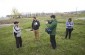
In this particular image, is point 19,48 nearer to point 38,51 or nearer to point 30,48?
point 30,48

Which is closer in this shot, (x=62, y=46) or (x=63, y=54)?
(x=63, y=54)

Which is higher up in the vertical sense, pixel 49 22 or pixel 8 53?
pixel 49 22

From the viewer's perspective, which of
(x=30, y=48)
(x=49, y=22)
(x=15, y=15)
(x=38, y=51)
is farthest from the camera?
(x=15, y=15)

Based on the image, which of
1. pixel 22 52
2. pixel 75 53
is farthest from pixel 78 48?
pixel 22 52

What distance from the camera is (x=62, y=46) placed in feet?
37.9

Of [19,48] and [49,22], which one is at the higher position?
[49,22]

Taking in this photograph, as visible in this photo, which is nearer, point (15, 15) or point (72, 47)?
point (72, 47)

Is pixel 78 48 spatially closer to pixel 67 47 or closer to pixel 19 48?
pixel 67 47

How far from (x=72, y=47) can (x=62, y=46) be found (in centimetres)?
74

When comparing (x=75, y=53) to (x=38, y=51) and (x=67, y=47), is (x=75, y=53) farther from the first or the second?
(x=38, y=51)

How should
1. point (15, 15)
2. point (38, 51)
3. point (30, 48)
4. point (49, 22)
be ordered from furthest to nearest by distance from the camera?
point (15, 15)
point (30, 48)
point (38, 51)
point (49, 22)

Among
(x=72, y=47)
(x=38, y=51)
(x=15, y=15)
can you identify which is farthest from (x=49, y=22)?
(x=15, y=15)

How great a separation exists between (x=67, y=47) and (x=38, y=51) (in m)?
2.23

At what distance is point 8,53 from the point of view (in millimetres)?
10562
